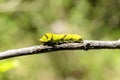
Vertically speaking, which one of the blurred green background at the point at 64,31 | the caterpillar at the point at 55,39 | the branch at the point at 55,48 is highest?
the caterpillar at the point at 55,39

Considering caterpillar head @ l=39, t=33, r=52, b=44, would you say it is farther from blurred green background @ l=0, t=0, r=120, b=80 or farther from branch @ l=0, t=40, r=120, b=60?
blurred green background @ l=0, t=0, r=120, b=80

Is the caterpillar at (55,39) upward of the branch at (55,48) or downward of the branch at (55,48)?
upward

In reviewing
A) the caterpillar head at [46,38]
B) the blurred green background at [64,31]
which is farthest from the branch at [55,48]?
the blurred green background at [64,31]

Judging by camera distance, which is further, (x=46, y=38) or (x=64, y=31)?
(x=64, y=31)

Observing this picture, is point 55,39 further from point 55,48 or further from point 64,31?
point 64,31

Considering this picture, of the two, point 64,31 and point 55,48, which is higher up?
point 55,48

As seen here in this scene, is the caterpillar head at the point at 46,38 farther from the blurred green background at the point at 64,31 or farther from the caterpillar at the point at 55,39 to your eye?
the blurred green background at the point at 64,31

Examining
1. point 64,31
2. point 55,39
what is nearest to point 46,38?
point 55,39

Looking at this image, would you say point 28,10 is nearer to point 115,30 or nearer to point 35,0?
point 35,0
